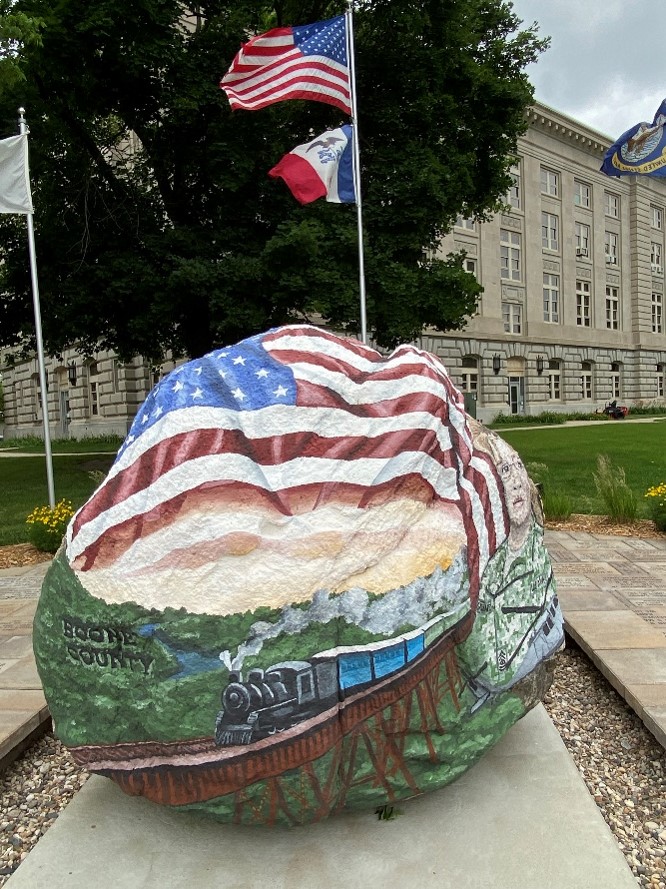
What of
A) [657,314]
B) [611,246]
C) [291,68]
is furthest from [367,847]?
[657,314]

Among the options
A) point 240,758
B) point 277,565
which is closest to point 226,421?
point 277,565

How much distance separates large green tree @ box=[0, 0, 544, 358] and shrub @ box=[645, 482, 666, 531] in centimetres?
640

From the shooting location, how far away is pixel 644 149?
14820 millimetres

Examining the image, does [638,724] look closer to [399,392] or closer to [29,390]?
[399,392]

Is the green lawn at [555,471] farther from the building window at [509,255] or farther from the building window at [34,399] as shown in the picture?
the building window at [34,399]

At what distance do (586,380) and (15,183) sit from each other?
45.8 meters

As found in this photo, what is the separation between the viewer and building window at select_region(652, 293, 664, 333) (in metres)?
54.5

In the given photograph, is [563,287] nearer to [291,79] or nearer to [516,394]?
[516,394]

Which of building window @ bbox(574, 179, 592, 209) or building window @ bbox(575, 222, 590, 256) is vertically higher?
building window @ bbox(574, 179, 592, 209)

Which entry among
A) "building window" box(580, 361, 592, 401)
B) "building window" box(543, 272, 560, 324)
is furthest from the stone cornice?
"building window" box(580, 361, 592, 401)

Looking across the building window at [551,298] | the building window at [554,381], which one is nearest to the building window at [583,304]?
the building window at [551,298]

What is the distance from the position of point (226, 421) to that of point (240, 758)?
1316 millimetres

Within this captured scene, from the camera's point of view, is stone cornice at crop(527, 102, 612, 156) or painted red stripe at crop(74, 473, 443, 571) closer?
painted red stripe at crop(74, 473, 443, 571)

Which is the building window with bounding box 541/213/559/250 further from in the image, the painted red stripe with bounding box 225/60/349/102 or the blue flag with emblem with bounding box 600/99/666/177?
the painted red stripe with bounding box 225/60/349/102
